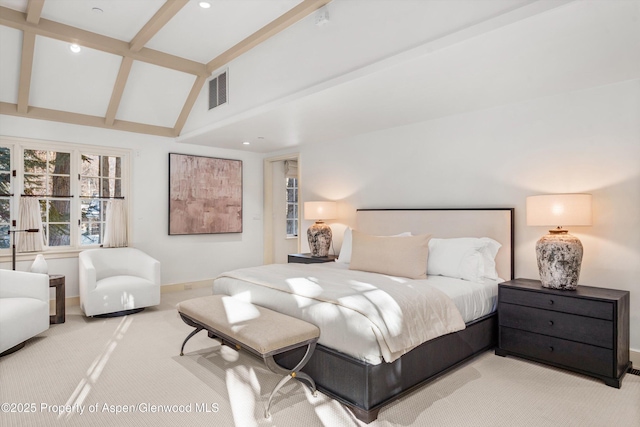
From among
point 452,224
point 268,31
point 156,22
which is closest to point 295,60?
point 268,31

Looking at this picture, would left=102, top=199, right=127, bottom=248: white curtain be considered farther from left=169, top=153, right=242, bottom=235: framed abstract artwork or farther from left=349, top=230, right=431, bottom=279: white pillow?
left=349, top=230, right=431, bottom=279: white pillow

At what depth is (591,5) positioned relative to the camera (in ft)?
6.35

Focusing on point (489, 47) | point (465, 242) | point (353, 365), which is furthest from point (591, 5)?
point (353, 365)

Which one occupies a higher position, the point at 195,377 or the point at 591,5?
the point at 591,5

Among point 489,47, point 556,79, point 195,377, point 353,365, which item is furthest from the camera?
point 556,79

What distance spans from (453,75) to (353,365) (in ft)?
7.19

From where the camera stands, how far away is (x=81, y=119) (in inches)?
192

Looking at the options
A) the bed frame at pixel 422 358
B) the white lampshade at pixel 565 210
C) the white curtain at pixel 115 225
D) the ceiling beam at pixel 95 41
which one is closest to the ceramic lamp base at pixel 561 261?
the white lampshade at pixel 565 210

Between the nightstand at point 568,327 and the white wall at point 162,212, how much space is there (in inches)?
172

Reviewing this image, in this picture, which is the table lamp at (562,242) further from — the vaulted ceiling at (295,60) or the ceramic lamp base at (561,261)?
the vaulted ceiling at (295,60)

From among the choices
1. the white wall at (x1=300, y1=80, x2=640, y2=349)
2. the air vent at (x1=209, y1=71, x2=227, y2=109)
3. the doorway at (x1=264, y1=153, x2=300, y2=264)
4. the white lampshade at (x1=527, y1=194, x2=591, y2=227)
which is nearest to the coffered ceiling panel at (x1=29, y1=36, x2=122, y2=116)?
the air vent at (x1=209, y1=71, x2=227, y2=109)

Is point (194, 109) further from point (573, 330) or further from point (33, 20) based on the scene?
point (573, 330)

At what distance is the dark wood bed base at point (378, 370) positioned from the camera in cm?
221

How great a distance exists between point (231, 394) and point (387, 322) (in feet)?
3.75
